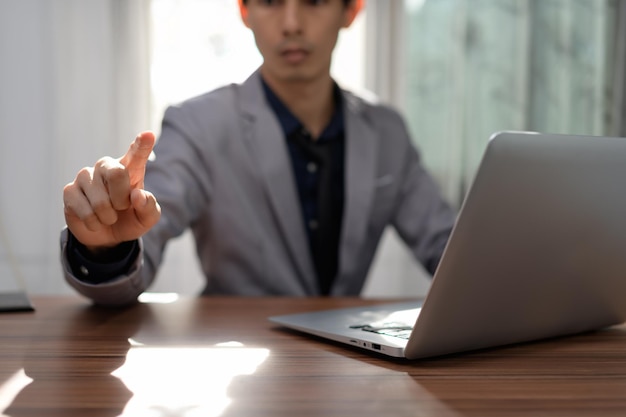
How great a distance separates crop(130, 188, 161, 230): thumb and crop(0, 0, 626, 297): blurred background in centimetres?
189

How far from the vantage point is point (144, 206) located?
0.72 metres

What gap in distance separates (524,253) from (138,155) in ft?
1.42

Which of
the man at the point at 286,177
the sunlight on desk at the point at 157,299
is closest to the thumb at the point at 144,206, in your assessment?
the sunlight on desk at the point at 157,299

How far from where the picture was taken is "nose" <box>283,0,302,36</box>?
52.9 inches

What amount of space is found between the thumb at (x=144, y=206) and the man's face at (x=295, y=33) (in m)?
0.73

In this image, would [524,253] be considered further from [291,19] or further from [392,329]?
[291,19]

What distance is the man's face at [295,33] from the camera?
4.46 feet

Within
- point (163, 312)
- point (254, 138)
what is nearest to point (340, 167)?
point (254, 138)

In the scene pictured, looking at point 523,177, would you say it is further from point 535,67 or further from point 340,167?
point 535,67

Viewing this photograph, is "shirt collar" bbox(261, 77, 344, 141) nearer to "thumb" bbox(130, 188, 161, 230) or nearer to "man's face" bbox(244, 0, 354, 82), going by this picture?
"man's face" bbox(244, 0, 354, 82)

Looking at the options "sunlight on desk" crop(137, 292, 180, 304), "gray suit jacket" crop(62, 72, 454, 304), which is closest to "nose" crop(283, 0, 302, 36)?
"gray suit jacket" crop(62, 72, 454, 304)

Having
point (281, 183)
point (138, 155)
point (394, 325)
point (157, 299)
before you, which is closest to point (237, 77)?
point (281, 183)

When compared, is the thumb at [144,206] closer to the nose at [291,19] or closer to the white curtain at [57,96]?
the nose at [291,19]

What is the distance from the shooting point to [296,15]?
4.45ft
